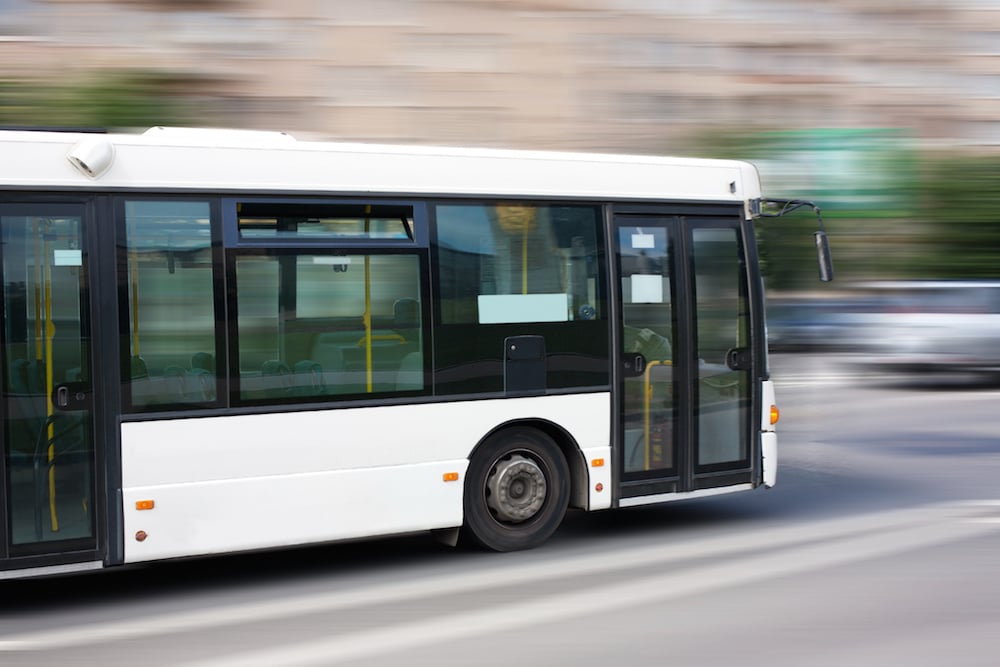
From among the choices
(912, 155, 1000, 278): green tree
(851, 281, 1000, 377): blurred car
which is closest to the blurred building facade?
(912, 155, 1000, 278): green tree

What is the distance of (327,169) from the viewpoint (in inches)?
283

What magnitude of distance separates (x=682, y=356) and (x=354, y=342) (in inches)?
96.5

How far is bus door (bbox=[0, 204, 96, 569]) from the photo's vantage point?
245 inches

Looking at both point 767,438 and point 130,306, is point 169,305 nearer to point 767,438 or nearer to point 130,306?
point 130,306

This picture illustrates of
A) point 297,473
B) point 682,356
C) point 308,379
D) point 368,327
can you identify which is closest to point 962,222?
point 682,356

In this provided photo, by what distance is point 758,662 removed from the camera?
541 centimetres

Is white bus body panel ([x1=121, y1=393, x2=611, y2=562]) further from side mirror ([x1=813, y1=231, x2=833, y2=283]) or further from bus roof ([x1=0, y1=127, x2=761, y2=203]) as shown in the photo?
side mirror ([x1=813, y1=231, x2=833, y2=283])

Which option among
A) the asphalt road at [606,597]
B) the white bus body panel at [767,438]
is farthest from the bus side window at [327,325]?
the white bus body panel at [767,438]

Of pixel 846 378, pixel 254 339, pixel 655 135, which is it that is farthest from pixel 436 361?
pixel 655 135

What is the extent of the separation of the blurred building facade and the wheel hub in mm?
28440

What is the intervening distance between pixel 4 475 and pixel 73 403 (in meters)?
0.50

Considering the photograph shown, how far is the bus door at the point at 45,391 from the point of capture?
6.23 metres

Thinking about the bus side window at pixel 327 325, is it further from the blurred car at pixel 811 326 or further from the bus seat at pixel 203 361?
the blurred car at pixel 811 326

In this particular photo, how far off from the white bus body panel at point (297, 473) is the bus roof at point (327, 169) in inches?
53.1
